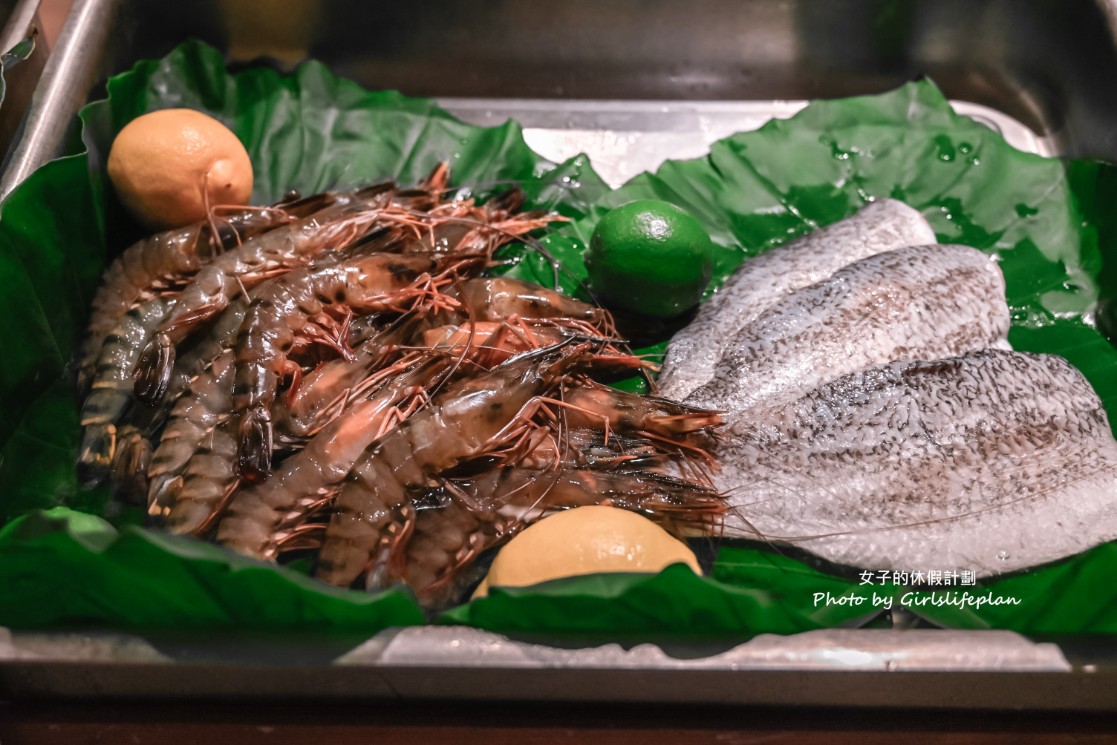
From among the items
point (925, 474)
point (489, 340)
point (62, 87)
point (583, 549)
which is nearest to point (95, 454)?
point (489, 340)

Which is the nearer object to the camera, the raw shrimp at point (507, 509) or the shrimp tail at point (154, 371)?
the raw shrimp at point (507, 509)

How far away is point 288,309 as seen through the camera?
2305mm

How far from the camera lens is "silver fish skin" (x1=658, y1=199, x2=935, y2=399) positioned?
7.61ft

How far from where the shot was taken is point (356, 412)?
2.10 meters

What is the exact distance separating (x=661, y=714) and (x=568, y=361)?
0.90 metres

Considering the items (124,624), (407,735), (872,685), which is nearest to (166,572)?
(124,624)

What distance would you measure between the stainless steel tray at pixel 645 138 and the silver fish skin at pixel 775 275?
81 cm

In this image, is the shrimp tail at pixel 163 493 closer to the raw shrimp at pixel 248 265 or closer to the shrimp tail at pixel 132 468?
the shrimp tail at pixel 132 468

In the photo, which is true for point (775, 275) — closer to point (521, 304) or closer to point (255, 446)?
point (521, 304)

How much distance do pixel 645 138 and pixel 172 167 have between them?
170 cm

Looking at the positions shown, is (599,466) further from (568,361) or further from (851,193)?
(851,193)

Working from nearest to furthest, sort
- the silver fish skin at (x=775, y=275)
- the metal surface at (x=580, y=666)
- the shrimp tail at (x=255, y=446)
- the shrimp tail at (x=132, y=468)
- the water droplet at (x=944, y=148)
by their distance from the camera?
1. the metal surface at (x=580, y=666)
2. the shrimp tail at (x=255, y=446)
3. the shrimp tail at (x=132, y=468)
4. the silver fish skin at (x=775, y=275)
5. the water droplet at (x=944, y=148)

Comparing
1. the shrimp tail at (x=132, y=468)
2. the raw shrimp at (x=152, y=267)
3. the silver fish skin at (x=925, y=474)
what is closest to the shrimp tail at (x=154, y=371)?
the shrimp tail at (x=132, y=468)

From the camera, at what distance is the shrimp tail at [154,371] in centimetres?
221
